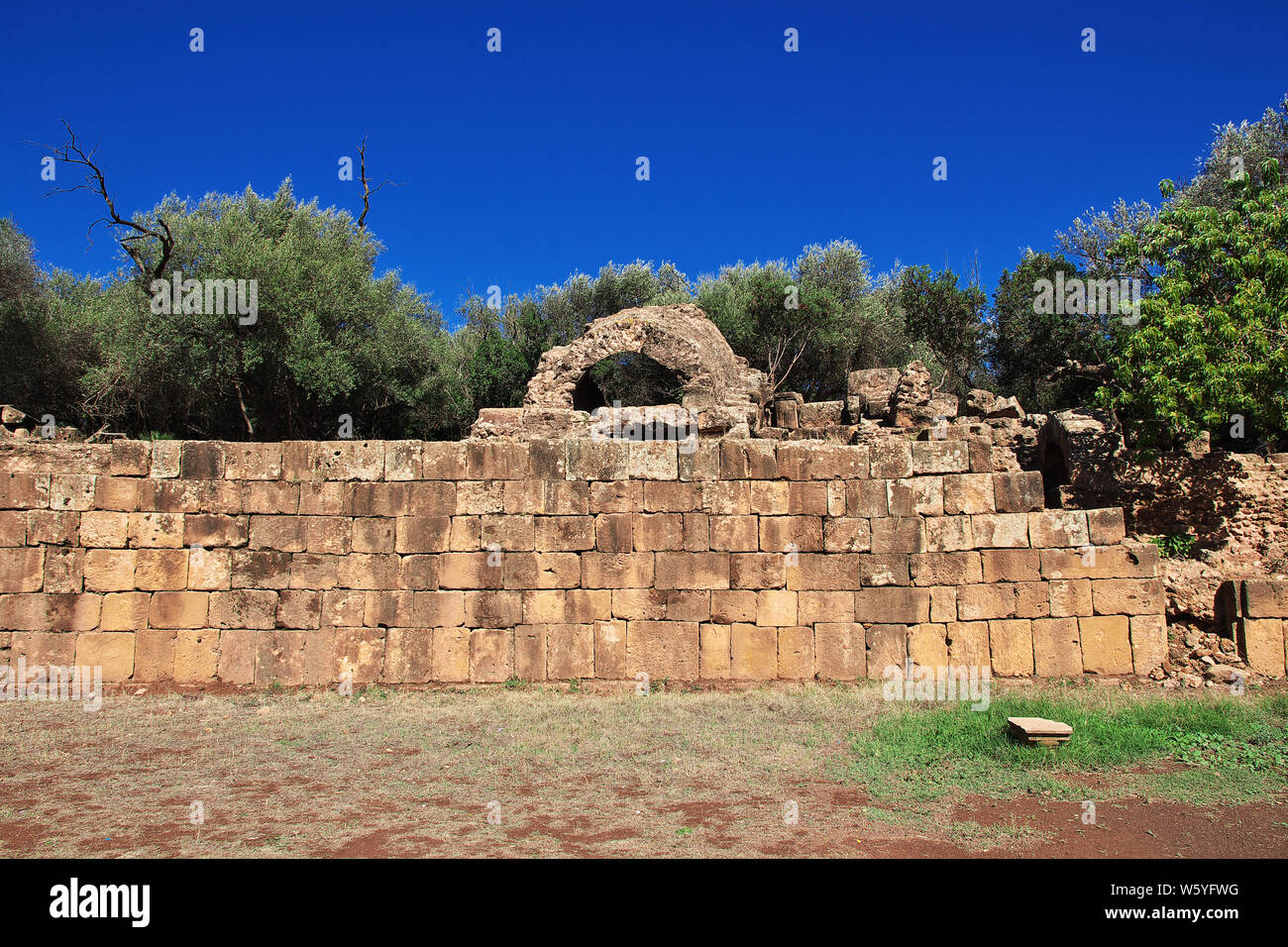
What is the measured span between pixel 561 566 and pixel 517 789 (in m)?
3.86

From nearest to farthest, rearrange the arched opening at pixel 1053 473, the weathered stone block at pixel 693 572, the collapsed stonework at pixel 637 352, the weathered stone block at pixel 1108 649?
1. the weathered stone block at pixel 1108 649
2. the weathered stone block at pixel 693 572
3. the arched opening at pixel 1053 473
4. the collapsed stonework at pixel 637 352

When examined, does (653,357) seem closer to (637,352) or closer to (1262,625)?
(637,352)

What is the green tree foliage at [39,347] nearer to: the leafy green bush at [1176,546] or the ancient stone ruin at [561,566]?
the ancient stone ruin at [561,566]

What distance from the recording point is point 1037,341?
75.0ft

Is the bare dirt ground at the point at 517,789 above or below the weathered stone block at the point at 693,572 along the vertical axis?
below

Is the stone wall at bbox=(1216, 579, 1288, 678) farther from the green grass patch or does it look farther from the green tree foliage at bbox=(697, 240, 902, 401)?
the green tree foliage at bbox=(697, 240, 902, 401)

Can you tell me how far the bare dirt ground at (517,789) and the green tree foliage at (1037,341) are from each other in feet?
52.2

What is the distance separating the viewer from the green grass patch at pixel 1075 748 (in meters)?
7.26

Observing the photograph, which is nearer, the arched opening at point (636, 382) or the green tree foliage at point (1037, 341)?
the green tree foliage at point (1037, 341)

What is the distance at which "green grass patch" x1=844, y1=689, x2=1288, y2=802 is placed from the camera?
726cm

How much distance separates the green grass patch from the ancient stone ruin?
4.88 feet

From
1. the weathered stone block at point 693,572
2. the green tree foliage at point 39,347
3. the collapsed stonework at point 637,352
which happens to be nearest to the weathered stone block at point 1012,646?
the weathered stone block at point 693,572

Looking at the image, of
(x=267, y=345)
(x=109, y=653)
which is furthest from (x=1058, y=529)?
(x=267, y=345)

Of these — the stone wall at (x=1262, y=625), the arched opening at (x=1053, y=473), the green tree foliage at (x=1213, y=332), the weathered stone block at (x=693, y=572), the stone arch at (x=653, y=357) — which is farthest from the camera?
the stone arch at (x=653, y=357)
